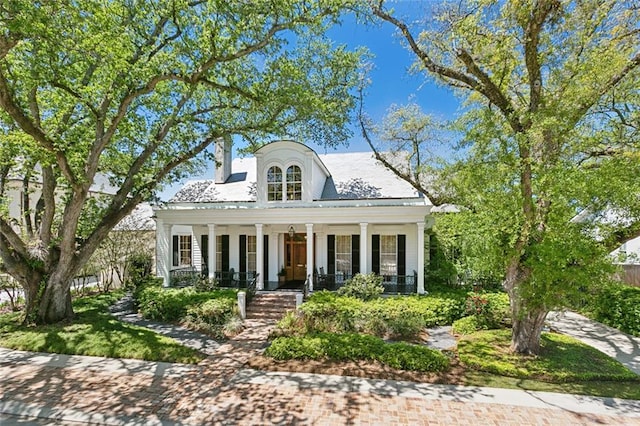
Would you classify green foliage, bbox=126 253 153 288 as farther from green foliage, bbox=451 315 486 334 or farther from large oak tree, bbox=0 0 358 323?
green foliage, bbox=451 315 486 334

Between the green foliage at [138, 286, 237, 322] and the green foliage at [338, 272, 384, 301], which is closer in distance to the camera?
the green foliage at [138, 286, 237, 322]

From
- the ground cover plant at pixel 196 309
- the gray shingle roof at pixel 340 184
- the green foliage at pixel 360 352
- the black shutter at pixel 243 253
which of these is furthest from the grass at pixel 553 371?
the black shutter at pixel 243 253

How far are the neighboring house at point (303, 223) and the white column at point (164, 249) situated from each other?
49mm

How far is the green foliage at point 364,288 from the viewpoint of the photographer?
12188 millimetres

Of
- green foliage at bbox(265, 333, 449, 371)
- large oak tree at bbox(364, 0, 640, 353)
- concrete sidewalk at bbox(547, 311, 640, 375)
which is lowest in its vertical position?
concrete sidewalk at bbox(547, 311, 640, 375)

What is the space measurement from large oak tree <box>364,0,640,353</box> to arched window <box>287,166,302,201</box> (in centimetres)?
719

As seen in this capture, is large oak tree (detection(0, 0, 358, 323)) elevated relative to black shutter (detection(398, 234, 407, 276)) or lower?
elevated

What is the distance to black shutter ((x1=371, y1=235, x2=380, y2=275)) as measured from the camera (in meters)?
14.7

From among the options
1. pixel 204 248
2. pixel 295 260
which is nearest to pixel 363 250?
pixel 295 260

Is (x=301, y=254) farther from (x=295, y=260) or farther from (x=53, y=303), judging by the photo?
(x=53, y=303)

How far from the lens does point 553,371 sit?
6730mm

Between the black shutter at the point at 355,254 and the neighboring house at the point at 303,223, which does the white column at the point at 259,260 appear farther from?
the black shutter at the point at 355,254

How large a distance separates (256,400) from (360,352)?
9.52 ft

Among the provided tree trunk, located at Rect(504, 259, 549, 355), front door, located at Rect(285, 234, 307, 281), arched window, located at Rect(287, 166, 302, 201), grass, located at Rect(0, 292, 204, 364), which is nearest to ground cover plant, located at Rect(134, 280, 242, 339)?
grass, located at Rect(0, 292, 204, 364)
